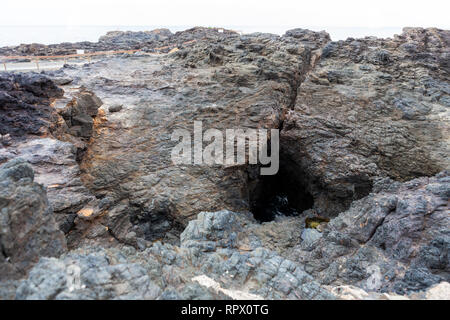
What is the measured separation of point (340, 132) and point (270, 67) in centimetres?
490

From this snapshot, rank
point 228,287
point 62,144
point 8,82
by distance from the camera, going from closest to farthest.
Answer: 1. point 228,287
2. point 62,144
3. point 8,82

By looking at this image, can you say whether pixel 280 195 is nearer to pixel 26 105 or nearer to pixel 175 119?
pixel 175 119

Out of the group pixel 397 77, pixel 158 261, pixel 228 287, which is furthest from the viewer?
pixel 397 77

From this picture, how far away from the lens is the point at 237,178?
11.6 m

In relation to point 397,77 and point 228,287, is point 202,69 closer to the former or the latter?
point 397,77

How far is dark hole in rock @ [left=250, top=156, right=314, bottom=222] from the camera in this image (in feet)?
44.9

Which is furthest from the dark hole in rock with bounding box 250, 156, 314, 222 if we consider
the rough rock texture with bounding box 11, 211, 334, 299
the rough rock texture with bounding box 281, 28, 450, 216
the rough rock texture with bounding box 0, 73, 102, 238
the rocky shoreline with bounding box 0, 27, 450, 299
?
the rough rock texture with bounding box 0, 73, 102, 238

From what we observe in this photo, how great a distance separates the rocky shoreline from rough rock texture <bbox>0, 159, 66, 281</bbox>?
2cm

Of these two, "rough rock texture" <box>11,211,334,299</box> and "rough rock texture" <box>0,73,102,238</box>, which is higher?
"rough rock texture" <box>0,73,102,238</box>

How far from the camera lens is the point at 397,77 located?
13.4 meters

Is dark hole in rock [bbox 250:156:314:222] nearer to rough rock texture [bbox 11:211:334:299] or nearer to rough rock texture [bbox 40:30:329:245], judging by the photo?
rough rock texture [bbox 40:30:329:245]

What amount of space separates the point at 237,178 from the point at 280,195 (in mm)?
4905

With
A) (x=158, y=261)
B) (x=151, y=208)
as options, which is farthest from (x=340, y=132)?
(x=158, y=261)

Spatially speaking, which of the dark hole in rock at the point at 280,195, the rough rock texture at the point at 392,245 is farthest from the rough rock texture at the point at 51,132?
the dark hole in rock at the point at 280,195
